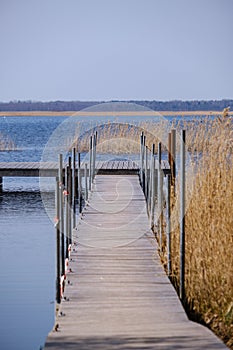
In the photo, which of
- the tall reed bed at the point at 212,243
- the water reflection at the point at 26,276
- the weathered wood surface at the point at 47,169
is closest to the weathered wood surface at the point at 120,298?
the tall reed bed at the point at 212,243

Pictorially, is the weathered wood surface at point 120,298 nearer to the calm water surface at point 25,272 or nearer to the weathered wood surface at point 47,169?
the calm water surface at point 25,272

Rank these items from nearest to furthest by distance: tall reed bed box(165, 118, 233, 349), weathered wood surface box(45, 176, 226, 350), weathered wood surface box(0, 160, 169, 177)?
weathered wood surface box(45, 176, 226, 350)
tall reed bed box(165, 118, 233, 349)
weathered wood surface box(0, 160, 169, 177)

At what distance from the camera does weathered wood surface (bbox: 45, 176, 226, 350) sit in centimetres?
436

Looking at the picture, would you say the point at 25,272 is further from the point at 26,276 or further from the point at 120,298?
the point at 120,298

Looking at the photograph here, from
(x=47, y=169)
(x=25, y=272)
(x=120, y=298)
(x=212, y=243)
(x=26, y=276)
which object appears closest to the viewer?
(x=120, y=298)

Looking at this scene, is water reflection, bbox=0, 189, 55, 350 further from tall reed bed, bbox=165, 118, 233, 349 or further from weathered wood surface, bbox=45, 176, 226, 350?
tall reed bed, bbox=165, 118, 233, 349

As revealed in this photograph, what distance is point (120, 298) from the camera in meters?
5.36

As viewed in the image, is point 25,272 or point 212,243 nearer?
point 212,243

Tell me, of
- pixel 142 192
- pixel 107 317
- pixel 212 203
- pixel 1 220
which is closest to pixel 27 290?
pixel 212 203

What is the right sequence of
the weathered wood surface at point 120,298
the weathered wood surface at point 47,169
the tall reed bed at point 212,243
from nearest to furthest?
the weathered wood surface at point 120,298
the tall reed bed at point 212,243
the weathered wood surface at point 47,169

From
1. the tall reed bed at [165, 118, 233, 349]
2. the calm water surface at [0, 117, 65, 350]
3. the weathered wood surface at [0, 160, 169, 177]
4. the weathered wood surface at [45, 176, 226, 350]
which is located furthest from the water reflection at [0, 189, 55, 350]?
the tall reed bed at [165, 118, 233, 349]

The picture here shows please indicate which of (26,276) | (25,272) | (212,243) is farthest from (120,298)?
(25,272)

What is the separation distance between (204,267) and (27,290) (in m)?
2.54

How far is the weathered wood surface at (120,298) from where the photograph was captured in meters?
4.36
